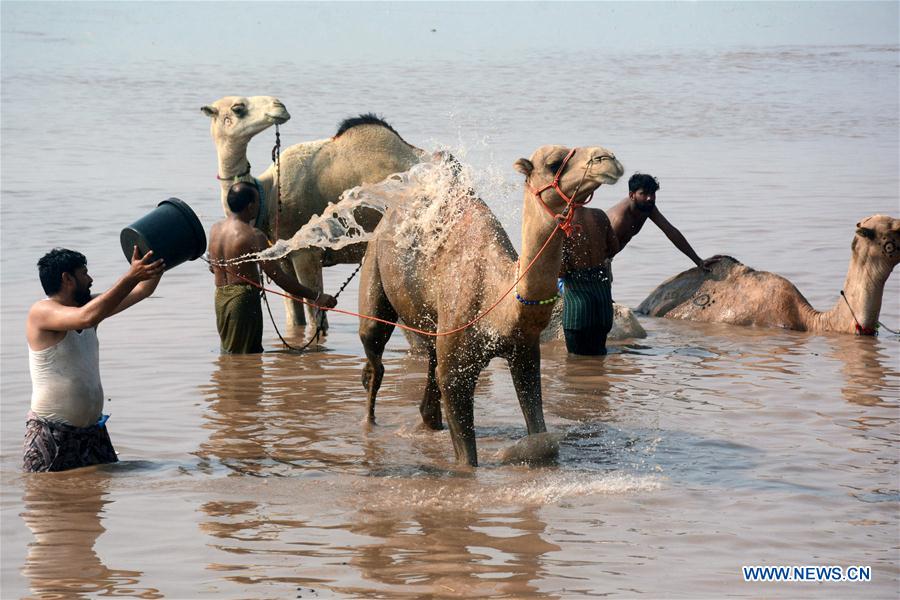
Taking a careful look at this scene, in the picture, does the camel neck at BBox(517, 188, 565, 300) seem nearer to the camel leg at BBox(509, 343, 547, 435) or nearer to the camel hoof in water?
the camel leg at BBox(509, 343, 547, 435)

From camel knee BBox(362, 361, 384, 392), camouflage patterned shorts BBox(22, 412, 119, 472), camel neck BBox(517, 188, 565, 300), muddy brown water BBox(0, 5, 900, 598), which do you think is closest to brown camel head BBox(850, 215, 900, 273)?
muddy brown water BBox(0, 5, 900, 598)

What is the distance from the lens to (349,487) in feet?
25.0

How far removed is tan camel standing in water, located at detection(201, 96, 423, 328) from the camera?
1177cm

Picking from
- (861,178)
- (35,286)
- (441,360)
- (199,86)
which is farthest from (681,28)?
(441,360)

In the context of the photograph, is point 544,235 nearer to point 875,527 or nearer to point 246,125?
point 875,527

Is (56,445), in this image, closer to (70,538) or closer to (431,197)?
(70,538)

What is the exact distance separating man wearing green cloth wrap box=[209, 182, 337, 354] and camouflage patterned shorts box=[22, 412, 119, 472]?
276cm

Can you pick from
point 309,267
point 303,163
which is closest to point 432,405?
point 309,267

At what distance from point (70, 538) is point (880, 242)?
25.1 feet

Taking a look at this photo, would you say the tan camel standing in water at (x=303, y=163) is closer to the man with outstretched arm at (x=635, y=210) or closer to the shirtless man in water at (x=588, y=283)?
the shirtless man in water at (x=588, y=283)

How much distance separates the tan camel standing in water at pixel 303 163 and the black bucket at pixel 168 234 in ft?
13.1

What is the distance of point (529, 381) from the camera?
7.72 m

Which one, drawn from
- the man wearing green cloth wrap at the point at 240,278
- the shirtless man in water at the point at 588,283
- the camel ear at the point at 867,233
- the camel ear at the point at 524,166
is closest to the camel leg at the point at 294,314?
the man wearing green cloth wrap at the point at 240,278

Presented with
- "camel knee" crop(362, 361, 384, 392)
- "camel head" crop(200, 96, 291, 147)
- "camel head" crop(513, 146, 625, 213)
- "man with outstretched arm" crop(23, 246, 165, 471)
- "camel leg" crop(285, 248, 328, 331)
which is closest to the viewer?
"camel head" crop(513, 146, 625, 213)
